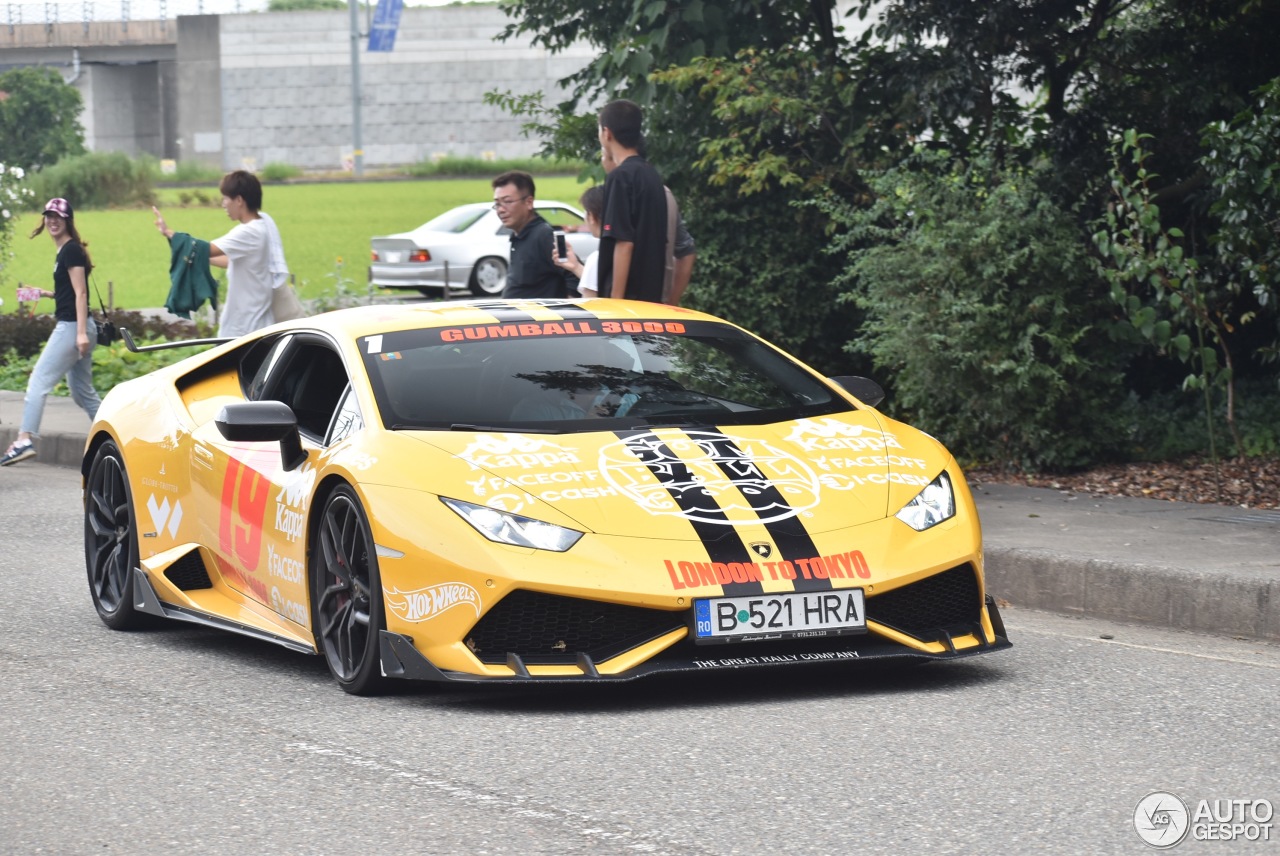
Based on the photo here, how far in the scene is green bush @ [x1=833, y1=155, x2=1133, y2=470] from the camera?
11.0 m

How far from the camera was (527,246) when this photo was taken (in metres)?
10.0

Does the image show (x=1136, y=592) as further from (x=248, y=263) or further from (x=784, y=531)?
(x=248, y=263)

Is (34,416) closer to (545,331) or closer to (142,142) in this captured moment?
(545,331)

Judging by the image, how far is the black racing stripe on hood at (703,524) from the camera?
19.1ft

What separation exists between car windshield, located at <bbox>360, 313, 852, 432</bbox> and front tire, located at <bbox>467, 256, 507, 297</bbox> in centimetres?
2257

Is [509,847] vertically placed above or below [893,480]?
below

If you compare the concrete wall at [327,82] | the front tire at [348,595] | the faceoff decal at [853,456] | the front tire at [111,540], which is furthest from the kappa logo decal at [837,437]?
the concrete wall at [327,82]

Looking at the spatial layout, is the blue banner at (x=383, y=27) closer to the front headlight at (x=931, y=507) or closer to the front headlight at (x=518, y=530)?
the front headlight at (x=931, y=507)

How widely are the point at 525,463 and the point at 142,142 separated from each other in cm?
10634

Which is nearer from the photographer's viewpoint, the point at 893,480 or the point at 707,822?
the point at 707,822

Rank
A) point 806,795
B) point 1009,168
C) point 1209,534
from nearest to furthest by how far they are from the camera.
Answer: point 806,795
point 1209,534
point 1009,168

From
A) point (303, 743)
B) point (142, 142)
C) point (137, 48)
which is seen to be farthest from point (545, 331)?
point (142, 142)

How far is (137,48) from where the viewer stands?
9894cm

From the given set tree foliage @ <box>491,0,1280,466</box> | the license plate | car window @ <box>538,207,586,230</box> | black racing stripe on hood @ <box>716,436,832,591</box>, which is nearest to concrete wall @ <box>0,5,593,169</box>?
car window @ <box>538,207,586,230</box>
